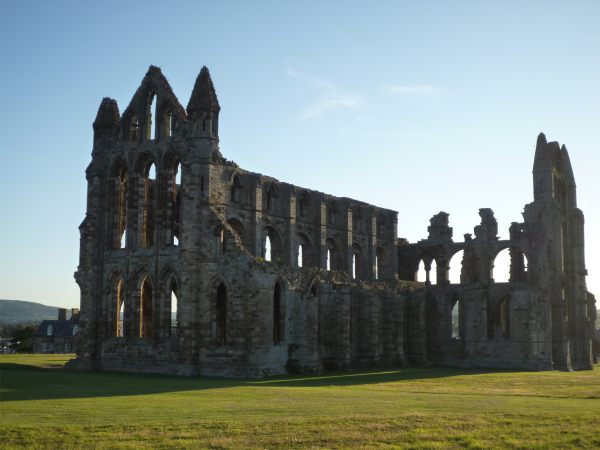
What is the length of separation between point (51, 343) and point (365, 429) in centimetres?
7319

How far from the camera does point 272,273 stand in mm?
38469

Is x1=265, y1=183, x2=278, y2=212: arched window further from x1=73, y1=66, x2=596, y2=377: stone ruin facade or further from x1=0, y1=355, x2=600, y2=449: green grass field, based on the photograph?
x1=0, y1=355, x2=600, y2=449: green grass field

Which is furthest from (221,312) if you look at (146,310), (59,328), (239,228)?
(59,328)

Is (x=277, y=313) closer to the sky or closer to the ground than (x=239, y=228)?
closer to the ground

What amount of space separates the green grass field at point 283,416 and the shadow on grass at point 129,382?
0.08 meters

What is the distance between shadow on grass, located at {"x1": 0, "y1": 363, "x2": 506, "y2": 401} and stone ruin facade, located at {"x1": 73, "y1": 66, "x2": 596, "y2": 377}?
2.04 m

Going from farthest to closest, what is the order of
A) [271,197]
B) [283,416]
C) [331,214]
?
[331,214]
[271,197]
[283,416]

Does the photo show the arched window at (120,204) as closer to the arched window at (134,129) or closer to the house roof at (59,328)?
the arched window at (134,129)

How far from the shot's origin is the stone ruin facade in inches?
1483

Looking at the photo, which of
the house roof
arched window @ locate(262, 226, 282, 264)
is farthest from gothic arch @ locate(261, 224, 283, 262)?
the house roof

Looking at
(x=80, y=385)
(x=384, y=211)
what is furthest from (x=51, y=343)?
(x=80, y=385)

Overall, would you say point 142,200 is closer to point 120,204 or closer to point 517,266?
point 120,204

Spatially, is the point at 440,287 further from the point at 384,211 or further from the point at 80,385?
the point at 80,385

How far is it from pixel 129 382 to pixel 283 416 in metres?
13.9
